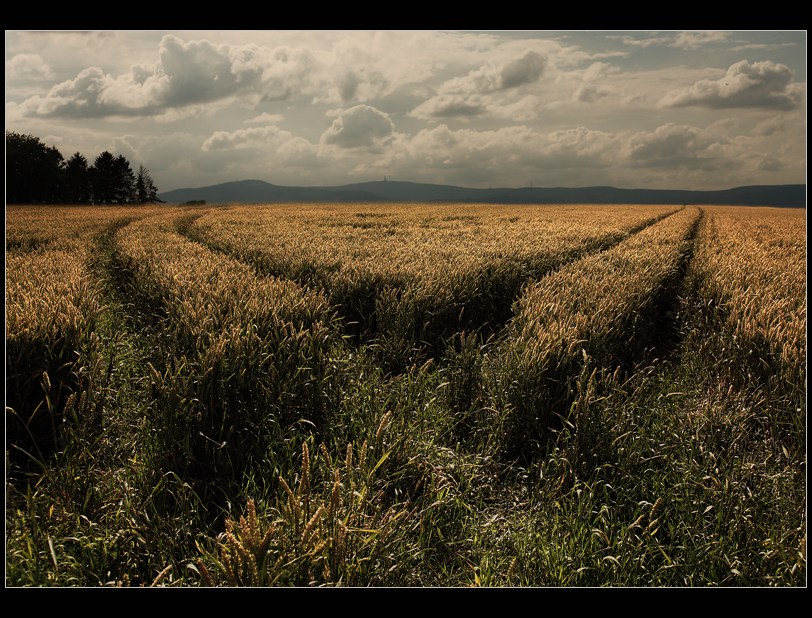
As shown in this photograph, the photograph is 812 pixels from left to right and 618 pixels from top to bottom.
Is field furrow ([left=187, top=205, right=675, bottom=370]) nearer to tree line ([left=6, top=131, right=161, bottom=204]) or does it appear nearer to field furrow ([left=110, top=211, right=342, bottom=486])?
field furrow ([left=110, top=211, right=342, bottom=486])

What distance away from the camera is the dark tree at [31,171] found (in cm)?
443

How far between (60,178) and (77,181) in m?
3.34

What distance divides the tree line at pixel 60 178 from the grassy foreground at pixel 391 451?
1.26 m

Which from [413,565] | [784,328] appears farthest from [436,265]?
[413,565]

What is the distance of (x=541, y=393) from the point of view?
11.0 feet

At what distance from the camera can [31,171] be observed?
21.5ft

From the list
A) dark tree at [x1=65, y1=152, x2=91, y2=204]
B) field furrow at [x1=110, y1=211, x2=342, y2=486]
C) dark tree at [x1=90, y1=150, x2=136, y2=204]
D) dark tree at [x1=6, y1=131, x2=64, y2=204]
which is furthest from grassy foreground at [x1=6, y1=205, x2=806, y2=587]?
dark tree at [x1=90, y1=150, x2=136, y2=204]

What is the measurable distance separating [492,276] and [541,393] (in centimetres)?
399

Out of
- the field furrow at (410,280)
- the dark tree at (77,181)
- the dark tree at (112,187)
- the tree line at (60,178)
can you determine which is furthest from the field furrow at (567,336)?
the dark tree at (112,187)

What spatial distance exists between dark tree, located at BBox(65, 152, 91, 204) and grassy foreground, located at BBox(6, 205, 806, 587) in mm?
5566

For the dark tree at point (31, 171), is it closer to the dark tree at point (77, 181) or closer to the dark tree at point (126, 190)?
the dark tree at point (77, 181)
